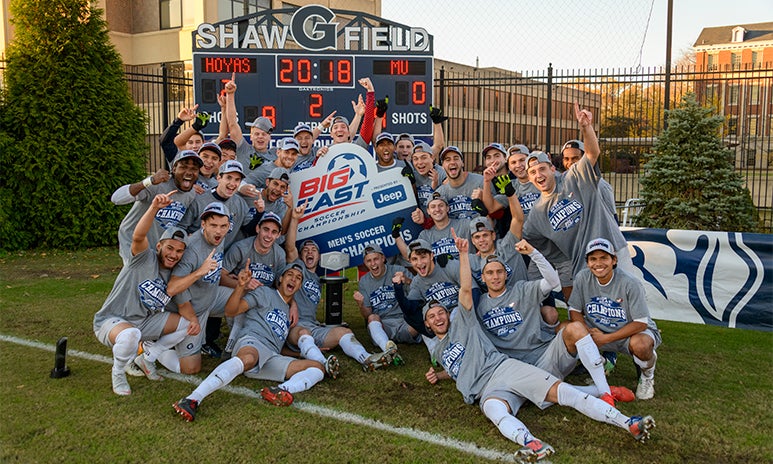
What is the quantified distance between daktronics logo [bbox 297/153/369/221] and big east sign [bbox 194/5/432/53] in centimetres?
452

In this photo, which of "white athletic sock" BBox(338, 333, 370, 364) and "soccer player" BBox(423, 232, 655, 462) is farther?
"white athletic sock" BBox(338, 333, 370, 364)

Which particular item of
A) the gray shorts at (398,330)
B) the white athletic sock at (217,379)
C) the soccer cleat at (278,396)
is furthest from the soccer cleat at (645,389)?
the white athletic sock at (217,379)

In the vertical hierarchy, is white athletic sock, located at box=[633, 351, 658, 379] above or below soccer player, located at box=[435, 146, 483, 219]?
below

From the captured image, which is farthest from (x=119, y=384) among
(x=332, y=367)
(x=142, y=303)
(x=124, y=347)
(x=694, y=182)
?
(x=694, y=182)

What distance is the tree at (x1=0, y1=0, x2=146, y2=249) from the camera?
12.3 m

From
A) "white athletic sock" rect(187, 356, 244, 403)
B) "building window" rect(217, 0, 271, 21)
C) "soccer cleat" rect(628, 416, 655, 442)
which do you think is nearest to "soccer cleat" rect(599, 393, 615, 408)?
"soccer cleat" rect(628, 416, 655, 442)

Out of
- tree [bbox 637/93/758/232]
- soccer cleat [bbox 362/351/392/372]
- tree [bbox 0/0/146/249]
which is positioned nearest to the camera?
soccer cleat [bbox 362/351/392/372]

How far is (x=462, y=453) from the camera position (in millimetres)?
3986

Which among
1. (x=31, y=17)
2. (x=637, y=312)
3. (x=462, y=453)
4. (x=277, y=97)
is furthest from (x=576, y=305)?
(x=31, y=17)

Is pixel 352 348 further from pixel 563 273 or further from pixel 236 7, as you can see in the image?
pixel 236 7

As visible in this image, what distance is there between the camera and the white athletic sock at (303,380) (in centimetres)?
497

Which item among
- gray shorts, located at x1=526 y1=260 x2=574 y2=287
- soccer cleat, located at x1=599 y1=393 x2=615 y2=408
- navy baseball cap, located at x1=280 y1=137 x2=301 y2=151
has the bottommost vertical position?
soccer cleat, located at x1=599 y1=393 x2=615 y2=408

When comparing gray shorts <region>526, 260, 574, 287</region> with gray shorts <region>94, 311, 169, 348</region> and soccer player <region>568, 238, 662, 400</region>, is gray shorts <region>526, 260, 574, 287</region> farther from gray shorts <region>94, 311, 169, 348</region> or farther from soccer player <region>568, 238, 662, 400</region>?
gray shorts <region>94, 311, 169, 348</region>

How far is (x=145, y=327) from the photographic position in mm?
5242
